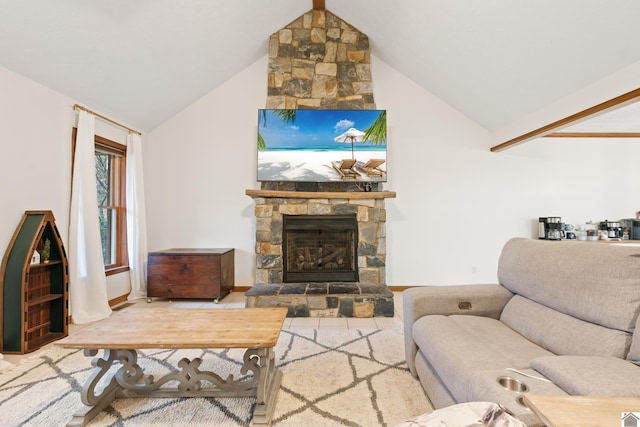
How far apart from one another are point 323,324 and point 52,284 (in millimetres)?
2568

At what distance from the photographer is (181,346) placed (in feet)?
5.15

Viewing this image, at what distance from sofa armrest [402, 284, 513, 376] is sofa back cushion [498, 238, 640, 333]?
0.15m

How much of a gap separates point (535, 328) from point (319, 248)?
8.99 ft

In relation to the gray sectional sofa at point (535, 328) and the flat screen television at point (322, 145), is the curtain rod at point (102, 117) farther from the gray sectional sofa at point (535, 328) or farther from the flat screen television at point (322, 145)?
the gray sectional sofa at point (535, 328)

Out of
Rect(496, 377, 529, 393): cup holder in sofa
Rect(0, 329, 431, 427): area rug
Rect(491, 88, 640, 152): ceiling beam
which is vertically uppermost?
Rect(491, 88, 640, 152): ceiling beam

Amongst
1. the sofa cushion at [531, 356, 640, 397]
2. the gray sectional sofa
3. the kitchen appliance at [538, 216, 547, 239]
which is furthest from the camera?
the kitchen appliance at [538, 216, 547, 239]

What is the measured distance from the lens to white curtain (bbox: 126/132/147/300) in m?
4.05

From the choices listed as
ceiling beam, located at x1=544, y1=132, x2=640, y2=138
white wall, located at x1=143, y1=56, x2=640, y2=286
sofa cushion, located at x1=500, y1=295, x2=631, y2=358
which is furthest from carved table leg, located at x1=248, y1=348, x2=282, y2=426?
ceiling beam, located at x1=544, y1=132, x2=640, y2=138

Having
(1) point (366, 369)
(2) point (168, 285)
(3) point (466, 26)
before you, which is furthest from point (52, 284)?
(3) point (466, 26)

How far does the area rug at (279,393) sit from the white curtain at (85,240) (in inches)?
29.4

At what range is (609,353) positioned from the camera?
1266 millimetres

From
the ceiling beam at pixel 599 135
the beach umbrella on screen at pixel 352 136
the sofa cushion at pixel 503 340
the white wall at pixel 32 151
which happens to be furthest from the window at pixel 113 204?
the ceiling beam at pixel 599 135

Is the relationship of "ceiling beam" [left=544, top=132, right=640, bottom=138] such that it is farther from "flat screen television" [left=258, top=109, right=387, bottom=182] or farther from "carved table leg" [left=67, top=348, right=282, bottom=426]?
"carved table leg" [left=67, top=348, right=282, bottom=426]

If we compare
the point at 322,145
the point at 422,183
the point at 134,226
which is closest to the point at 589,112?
the point at 422,183
